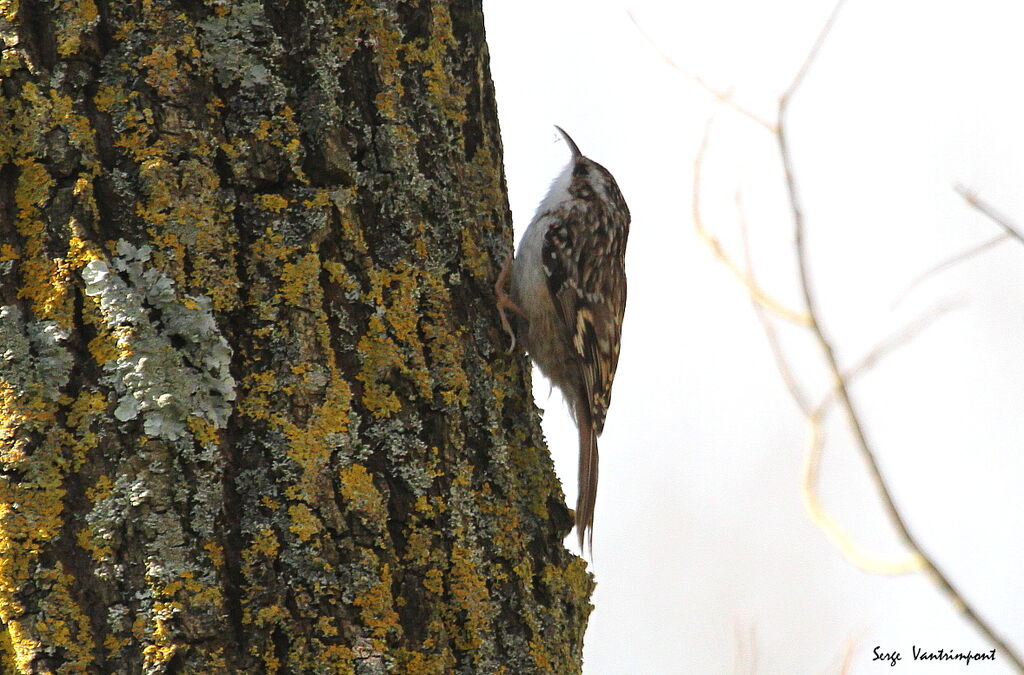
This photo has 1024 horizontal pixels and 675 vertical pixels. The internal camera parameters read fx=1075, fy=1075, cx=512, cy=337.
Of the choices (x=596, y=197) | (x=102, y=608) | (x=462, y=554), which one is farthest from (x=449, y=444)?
Result: (x=596, y=197)

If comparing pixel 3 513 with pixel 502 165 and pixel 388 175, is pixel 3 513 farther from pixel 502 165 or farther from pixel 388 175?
pixel 502 165

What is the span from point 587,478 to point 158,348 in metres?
1.39

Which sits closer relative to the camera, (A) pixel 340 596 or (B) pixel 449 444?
(A) pixel 340 596

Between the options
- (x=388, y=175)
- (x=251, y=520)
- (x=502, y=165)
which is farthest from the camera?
(x=502, y=165)

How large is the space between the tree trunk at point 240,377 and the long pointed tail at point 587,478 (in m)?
0.70

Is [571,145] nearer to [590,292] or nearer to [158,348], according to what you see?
[590,292]

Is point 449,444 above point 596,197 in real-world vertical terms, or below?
below

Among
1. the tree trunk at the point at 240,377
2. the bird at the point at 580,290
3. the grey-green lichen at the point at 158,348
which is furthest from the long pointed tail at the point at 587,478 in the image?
the grey-green lichen at the point at 158,348

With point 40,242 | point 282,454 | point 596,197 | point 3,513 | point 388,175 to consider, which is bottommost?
point 3,513

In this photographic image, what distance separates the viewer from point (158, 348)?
127 centimetres

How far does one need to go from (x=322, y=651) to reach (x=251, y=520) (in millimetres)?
175

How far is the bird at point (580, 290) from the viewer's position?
8.29 feet

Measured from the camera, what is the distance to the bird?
2525 mm

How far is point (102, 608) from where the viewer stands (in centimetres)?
118
